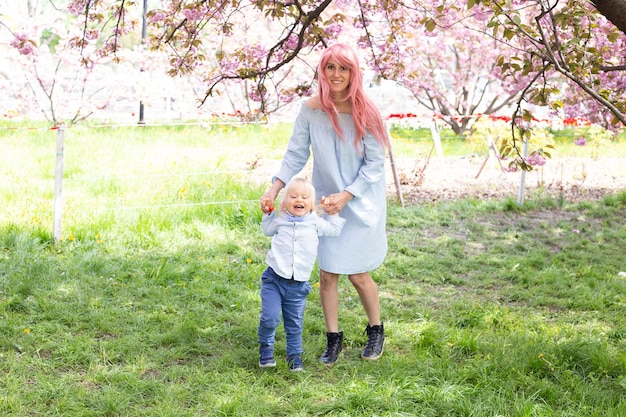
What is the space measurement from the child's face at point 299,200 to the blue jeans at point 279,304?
0.32 m

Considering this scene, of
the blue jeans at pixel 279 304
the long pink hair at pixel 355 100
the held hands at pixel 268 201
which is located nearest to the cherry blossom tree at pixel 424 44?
the long pink hair at pixel 355 100

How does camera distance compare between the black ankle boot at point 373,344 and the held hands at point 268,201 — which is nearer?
the held hands at point 268,201

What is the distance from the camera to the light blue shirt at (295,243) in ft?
11.7

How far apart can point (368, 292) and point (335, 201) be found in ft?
1.88

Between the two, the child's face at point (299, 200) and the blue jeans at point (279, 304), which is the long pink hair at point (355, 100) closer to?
the child's face at point (299, 200)

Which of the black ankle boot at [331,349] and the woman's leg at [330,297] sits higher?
the woman's leg at [330,297]

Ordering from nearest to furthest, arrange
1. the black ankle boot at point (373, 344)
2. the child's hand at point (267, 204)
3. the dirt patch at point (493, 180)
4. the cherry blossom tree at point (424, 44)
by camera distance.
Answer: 1. the child's hand at point (267, 204)
2. the cherry blossom tree at point (424, 44)
3. the black ankle boot at point (373, 344)
4. the dirt patch at point (493, 180)

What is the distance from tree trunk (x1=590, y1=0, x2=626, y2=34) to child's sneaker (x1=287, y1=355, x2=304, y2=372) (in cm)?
215

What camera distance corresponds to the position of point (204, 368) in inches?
147

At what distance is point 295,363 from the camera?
3.71 m

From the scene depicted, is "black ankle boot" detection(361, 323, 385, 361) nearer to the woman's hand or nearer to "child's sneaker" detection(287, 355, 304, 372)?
"child's sneaker" detection(287, 355, 304, 372)

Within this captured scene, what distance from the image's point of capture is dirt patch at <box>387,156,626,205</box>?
857cm

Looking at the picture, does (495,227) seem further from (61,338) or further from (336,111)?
(61,338)

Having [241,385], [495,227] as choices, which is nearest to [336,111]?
[241,385]
